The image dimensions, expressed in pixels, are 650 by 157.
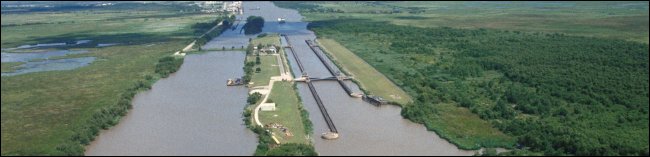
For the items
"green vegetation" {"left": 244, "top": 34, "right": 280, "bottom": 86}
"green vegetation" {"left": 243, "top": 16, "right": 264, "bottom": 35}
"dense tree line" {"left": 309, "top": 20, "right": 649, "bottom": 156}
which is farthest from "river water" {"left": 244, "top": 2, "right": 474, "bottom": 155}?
"green vegetation" {"left": 243, "top": 16, "right": 264, "bottom": 35}

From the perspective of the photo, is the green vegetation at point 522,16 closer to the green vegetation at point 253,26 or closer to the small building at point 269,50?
the green vegetation at point 253,26

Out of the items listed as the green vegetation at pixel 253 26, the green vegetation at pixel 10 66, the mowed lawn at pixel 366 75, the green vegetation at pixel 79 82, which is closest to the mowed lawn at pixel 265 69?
the mowed lawn at pixel 366 75

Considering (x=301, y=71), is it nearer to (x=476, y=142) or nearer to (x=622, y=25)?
(x=476, y=142)

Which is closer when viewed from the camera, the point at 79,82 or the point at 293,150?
the point at 293,150

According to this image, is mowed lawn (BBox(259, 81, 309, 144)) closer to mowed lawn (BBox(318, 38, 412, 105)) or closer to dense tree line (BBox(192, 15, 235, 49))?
mowed lawn (BBox(318, 38, 412, 105))

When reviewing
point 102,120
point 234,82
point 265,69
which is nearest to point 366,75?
point 265,69

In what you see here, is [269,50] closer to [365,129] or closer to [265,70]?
[265,70]
